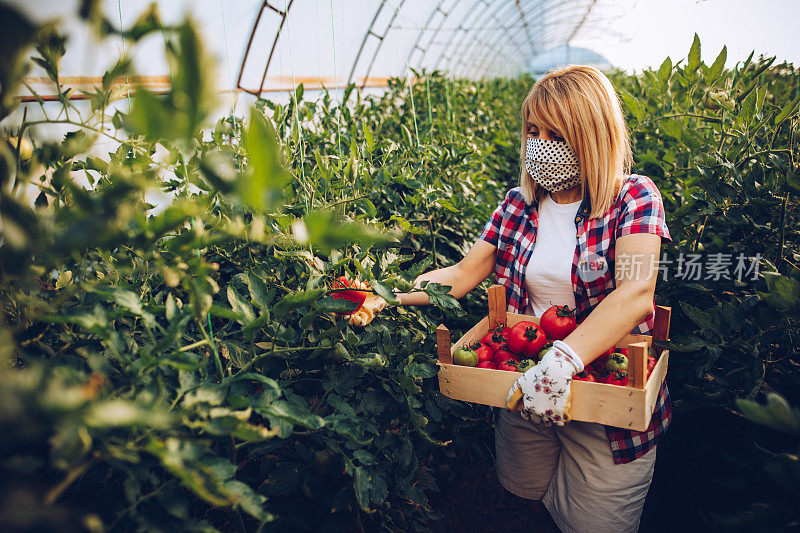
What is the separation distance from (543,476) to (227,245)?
1.55 m

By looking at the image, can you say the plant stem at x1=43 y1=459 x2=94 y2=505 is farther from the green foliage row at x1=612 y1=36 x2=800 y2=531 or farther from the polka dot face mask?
the polka dot face mask

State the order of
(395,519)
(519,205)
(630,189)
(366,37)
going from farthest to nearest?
(366,37) → (519,205) → (630,189) → (395,519)

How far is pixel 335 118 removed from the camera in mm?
2451

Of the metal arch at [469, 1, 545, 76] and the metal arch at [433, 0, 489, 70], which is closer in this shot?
the metal arch at [433, 0, 489, 70]

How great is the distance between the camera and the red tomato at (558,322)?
1629mm

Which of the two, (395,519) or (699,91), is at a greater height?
(699,91)

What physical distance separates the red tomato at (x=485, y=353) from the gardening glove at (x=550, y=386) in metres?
0.32

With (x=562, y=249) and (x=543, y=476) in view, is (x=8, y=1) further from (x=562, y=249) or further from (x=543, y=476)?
(x=543, y=476)

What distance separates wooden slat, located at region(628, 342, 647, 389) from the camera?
4.19 ft

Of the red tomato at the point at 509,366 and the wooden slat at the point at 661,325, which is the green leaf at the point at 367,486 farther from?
the wooden slat at the point at 661,325

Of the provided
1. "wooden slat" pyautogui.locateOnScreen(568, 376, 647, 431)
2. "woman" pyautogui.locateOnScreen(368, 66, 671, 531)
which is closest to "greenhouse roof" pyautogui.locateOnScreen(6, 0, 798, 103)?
"woman" pyautogui.locateOnScreen(368, 66, 671, 531)

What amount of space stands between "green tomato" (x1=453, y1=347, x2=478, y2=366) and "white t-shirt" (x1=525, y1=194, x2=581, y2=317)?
0.40 metres

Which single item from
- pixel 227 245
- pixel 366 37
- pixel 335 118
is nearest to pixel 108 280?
pixel 227 245

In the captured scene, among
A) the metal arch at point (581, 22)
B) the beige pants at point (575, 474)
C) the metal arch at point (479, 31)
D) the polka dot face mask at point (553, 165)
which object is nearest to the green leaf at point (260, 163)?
the polka dot face mask at point (553, 165)
